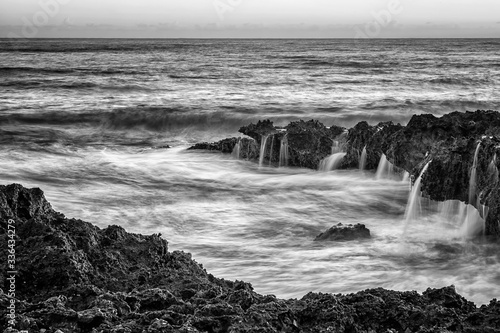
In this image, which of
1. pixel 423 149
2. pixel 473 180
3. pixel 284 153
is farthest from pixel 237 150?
pixel 473 180

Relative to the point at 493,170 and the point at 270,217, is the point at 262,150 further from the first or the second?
the point at 493,170

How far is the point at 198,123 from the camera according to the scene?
19.8 m

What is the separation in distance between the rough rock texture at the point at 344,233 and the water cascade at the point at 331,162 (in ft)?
11.7

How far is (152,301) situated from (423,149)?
239 inches

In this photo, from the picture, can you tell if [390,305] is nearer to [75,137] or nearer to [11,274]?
[11,274]

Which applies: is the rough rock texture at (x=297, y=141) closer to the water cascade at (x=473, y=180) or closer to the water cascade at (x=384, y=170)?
the water cascade at (x=384, y=170)

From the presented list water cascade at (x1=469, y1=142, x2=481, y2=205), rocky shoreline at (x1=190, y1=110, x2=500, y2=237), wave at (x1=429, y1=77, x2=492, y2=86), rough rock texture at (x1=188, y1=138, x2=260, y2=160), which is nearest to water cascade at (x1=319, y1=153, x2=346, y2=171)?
rocky shoreline at (x1=190, y1=110, x2=500, y2=237)

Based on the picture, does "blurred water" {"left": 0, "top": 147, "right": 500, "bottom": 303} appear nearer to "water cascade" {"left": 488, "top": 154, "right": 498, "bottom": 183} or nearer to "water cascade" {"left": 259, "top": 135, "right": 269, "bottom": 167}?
"water cascade" {"left": 259, "top": 135, "right": 269, "bottom": 167}

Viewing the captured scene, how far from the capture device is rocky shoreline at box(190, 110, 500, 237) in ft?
22.7

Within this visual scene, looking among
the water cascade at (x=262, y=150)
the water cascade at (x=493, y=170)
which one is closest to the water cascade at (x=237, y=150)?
the water cascade at (x=262, y=150)

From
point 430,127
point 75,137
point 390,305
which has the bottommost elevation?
point 75,137

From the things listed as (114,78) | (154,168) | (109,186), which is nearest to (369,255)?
(109,186)

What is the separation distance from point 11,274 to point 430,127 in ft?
21.4

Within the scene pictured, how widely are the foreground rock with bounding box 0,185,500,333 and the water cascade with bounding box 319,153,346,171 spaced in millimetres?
6889
